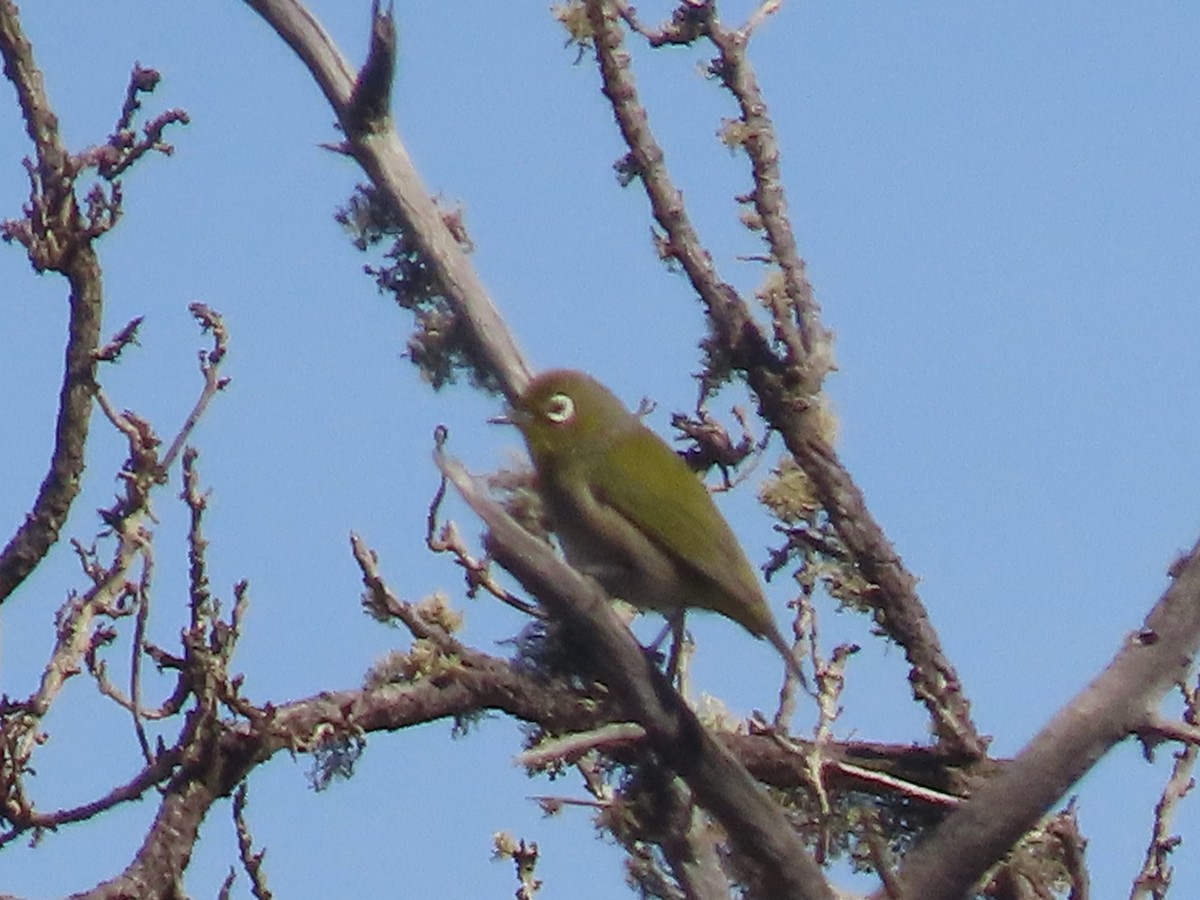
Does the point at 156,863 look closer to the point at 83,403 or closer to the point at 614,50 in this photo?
the point at 83,403

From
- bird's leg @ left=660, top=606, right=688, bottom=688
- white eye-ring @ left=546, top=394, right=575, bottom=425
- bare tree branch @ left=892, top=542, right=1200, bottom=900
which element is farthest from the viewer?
white eye-ring @ left=546, top=394, right=575, bottom=425

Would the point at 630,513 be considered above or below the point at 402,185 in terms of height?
below

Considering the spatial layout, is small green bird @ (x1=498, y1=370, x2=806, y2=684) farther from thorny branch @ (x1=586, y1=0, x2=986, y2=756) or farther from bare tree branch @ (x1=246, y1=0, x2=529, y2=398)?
thorny branch @ (x1=586, y1=0, x2=986, y2=756)

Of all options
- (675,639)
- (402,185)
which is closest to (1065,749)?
(675,639)

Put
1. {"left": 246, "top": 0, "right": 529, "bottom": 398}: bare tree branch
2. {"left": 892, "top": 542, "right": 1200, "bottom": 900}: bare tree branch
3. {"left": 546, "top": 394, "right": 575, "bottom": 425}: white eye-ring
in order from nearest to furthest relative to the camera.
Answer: {"left": 892, "top": 542, "right": 1200, "bottom": 900}: bare tree branch < {"left": 546, "top": 394, "right": 575, "bottom": 425}: white eye-ring < {"left": 246, "top": 0, "right": 529, "bottom": 398}: bare tree branch

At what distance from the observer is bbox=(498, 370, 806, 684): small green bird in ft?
17.6

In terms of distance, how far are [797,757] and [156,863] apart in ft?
5.42

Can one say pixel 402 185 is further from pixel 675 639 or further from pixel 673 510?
pixel 675 639

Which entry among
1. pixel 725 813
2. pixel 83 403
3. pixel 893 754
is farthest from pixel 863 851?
pixel 83 403

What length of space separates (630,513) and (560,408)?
0.39 meters

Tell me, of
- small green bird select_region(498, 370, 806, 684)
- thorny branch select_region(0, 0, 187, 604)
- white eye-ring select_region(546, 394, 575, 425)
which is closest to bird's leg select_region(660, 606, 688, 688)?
small green bird select_region(498, 370, 806, 684)

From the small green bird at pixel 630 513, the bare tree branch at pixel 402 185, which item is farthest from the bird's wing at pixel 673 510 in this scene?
the bare tree branch at pixel 402 185

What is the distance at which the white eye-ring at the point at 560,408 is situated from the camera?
5.57 metres

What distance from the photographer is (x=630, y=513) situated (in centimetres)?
540
